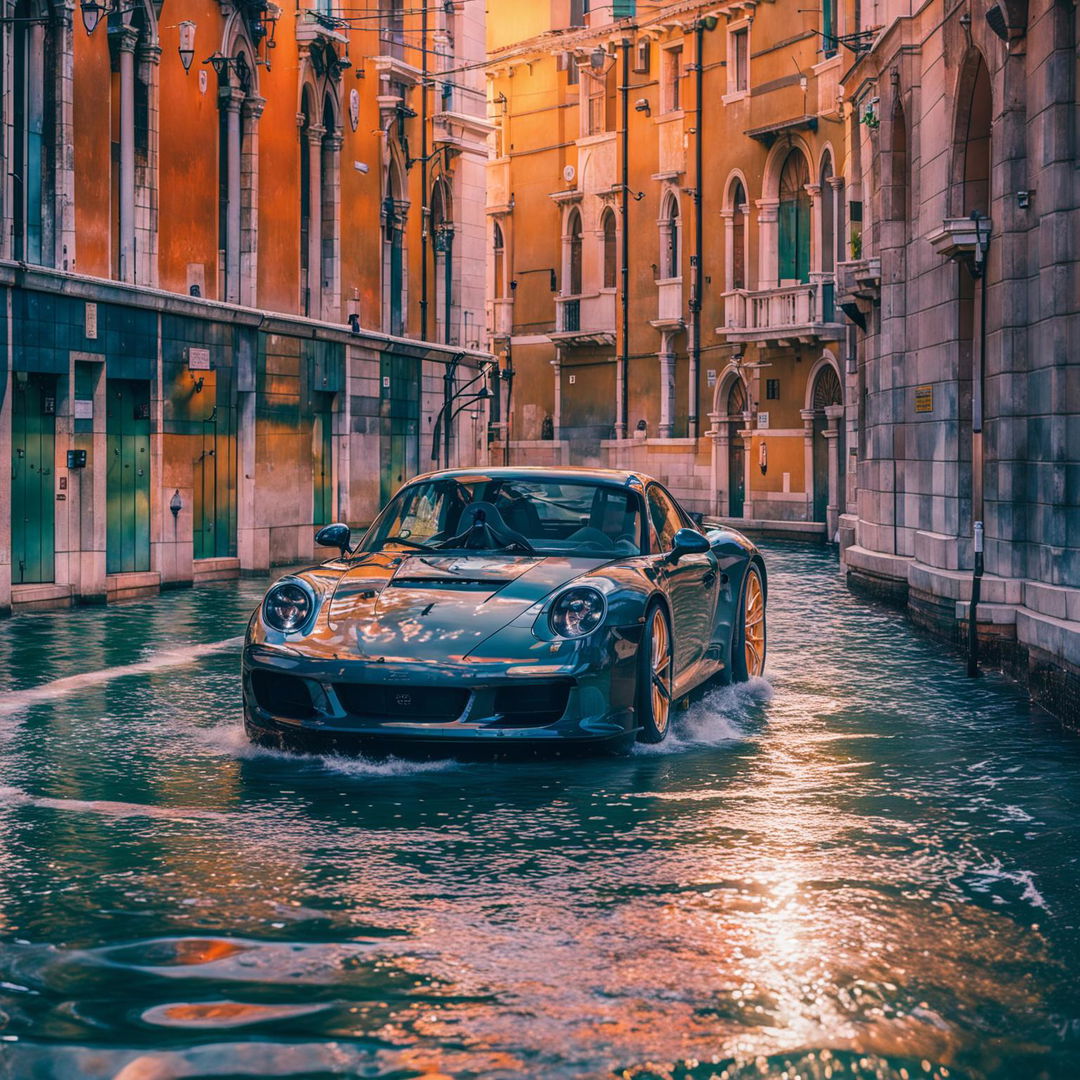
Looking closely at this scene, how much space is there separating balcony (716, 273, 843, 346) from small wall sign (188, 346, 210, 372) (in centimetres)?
1883

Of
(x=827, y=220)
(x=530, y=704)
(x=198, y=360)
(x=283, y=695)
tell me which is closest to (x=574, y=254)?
(x=827, y=220)

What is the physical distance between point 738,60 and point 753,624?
37.1 m

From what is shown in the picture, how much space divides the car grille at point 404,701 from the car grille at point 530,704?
177 millimetres

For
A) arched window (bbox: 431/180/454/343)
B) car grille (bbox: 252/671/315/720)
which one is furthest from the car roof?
arched window (bbox: 431/180/454/343)

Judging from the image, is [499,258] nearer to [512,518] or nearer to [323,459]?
[323,459]

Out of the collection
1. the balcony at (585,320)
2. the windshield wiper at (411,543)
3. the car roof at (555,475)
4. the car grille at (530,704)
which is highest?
the balcony at (585,320)

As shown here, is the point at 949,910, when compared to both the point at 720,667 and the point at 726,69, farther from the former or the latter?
the point at 726,69

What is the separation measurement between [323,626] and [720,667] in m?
3.65

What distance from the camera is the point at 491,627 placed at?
9047 mm

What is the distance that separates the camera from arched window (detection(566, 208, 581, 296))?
5662 centimetres

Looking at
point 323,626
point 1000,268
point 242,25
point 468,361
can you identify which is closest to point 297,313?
point 242,25

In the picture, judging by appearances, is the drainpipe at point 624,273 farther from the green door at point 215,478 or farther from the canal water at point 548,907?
the canal water at point 548,907

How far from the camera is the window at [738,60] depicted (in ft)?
156

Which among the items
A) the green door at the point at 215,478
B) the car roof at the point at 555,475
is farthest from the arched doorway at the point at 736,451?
the car roof at the point at 555,475
